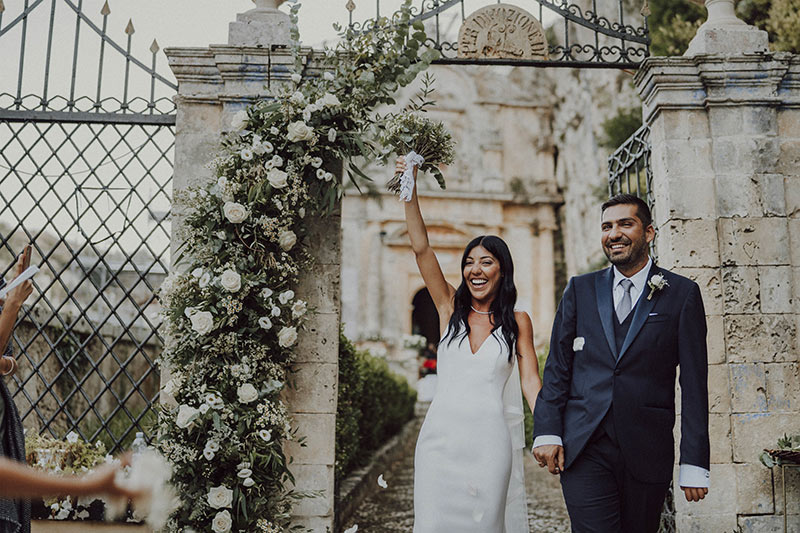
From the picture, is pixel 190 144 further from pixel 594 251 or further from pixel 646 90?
pixel 594 251

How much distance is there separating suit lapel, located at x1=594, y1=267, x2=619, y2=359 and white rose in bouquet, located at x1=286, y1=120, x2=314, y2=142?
1670 mm

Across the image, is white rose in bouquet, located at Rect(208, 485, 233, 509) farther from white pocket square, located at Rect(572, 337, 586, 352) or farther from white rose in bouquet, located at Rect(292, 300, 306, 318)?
white pocket square, located at Rect(572, 337, 586, 352)

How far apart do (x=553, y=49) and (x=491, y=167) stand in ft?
51.2

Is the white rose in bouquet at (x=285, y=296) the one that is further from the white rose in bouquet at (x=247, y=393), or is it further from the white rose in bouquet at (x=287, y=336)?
the white rose in bouquet at (x=247, y=393)

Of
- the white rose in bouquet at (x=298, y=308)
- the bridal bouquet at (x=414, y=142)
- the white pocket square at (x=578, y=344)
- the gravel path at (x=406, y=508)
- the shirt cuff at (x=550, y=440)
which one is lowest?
the gravel path at (x=406, y=508)

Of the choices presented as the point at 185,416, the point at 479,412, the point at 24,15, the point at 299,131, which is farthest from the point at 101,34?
the point at 479,412

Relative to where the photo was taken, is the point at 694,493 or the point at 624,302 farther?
the point at 624,302

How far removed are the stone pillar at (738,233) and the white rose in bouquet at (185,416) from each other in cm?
276

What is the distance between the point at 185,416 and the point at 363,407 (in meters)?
4.51

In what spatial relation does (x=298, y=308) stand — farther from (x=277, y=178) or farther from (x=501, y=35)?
(x=501, y=35)

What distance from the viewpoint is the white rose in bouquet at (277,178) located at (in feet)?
11.9

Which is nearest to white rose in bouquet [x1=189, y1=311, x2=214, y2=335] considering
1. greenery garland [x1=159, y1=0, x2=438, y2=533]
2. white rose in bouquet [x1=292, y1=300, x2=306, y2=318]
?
greenery garland [x1=159, y1=0, x2=438, y2=533]

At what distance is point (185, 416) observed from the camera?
3.41 m

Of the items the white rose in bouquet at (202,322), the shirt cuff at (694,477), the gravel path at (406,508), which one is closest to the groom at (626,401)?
the shirt cuff at (694,477)
